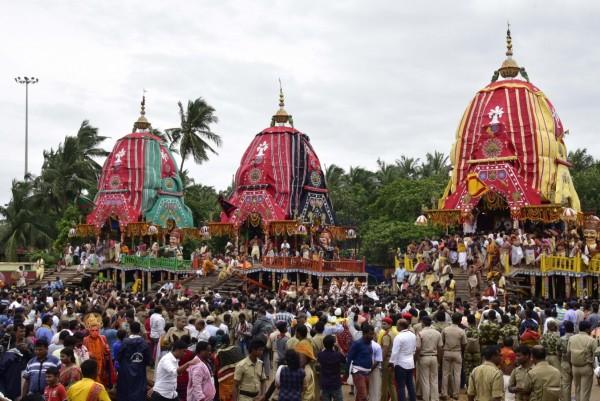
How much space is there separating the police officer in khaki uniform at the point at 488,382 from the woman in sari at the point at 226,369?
2865mm

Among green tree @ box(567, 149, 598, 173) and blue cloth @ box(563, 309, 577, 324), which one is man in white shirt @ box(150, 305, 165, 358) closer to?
blue cloth @ box(563, 309, 577, 324)

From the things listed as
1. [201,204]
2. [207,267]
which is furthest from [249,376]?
[201,204]

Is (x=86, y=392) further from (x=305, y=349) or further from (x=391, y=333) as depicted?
(x=391, y=333)

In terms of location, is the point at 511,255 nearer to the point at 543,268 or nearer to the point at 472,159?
the point at 543,268

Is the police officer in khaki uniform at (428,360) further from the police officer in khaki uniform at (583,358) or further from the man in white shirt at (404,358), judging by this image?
the police officer in khaki uniform at (583,358)

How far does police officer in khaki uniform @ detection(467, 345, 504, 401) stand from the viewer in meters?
8.30

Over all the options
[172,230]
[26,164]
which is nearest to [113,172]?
[172,230]

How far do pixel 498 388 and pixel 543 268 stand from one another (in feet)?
61.8

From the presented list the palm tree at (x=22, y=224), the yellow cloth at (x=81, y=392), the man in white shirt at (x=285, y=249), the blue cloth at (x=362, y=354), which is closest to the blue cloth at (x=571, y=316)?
the blue cloth at (x=362, y=354)

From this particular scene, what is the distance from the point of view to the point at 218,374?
32.1 feet

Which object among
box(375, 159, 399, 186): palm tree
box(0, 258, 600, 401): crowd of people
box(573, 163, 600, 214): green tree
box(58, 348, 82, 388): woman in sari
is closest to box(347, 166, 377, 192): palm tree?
box(375, 159, 399, 186): palm tree

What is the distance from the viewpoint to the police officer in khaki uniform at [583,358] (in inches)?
411

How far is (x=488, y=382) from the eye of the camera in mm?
8320

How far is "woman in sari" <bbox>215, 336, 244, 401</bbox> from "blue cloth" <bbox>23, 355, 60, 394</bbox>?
2.04m
